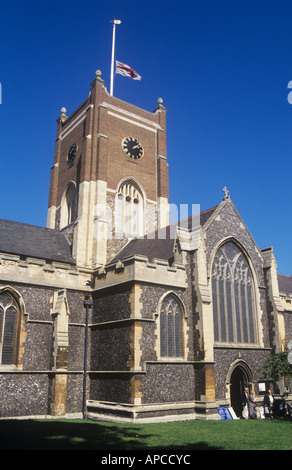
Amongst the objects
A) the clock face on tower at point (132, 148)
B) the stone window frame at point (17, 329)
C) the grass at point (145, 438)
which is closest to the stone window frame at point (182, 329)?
the grass at point (145, 438)

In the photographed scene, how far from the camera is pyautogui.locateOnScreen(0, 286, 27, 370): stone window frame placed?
1911cm

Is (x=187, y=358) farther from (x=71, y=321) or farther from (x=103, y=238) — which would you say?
(x=103, y=238)

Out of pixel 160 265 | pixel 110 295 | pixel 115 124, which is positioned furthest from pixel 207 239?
pixel 115 124

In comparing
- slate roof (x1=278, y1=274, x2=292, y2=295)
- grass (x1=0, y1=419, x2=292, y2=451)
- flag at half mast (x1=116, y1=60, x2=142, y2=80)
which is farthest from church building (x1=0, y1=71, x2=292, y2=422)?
flag at half mast (x1=116, y1=60, x2=142, y2=80)

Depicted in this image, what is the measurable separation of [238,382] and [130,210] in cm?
1452

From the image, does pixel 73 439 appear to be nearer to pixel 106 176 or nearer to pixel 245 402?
pixel 245 402

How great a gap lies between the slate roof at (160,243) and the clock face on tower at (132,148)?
292 inches

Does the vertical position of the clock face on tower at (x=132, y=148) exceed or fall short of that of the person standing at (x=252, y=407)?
it exceeds it

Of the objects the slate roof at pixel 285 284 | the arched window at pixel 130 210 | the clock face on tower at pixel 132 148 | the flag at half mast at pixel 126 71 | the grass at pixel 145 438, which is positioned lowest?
the grass at pixel 145 438

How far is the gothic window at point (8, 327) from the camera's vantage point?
19102 mm

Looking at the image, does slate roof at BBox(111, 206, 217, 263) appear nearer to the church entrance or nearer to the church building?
the church building

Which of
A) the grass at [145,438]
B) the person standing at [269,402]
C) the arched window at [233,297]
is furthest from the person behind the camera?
the arched window at [233,297]

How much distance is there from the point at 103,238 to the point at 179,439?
16457 mm

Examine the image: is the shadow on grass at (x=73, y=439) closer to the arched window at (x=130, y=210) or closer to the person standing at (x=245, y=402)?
the person standing at (x=245, y=402)
